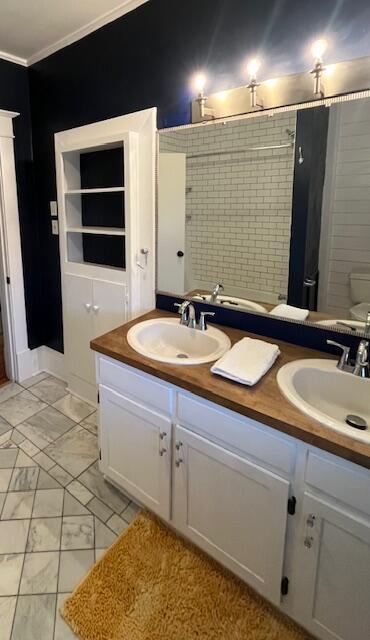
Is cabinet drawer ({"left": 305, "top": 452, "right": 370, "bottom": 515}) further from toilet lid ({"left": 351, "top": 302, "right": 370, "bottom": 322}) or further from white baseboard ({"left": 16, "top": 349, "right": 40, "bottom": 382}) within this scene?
white baseboard ({"left": 16, "top": 349, "right": 40, "bottom": 382})

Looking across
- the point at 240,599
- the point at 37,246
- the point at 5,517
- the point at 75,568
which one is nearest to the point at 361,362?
the point at 240,599

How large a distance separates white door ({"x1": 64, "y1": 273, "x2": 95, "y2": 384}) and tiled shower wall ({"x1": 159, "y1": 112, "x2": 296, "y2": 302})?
888 millimetres

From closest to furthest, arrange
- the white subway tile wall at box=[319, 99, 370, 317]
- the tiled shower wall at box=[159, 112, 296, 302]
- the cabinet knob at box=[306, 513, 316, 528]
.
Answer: the cabinet knob at box=[306, 513, 316, 528] < the white subway tile wall at box=[319, 99, 370, 317] < the tiled shower wall at box=[159, 112, 296, 302]

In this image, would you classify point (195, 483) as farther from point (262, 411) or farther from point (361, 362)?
point (361, 362)

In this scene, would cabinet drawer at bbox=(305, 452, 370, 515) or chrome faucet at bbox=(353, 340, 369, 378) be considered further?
chrome faucet at bbox=(353, 340, 369, 378)

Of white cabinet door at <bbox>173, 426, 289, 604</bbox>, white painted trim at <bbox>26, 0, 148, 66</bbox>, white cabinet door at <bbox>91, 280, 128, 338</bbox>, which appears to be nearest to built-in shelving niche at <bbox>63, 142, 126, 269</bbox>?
white cabinet door at <bbox>91, 280, 128, 338</bbox>

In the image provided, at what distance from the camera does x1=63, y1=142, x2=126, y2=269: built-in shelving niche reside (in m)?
2.25

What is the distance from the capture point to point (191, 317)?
1777 mm

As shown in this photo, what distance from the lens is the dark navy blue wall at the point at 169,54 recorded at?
134 cm

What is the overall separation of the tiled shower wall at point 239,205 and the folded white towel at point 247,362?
0.98 ft

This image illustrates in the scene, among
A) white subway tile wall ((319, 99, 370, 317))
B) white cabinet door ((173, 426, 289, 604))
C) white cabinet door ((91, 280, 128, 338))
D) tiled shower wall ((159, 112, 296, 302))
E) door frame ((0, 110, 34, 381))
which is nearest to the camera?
white cabinet door ((173, 426, 289, 604))

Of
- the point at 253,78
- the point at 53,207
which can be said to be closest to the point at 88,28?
the point at 53,207

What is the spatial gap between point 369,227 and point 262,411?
0.83 metres

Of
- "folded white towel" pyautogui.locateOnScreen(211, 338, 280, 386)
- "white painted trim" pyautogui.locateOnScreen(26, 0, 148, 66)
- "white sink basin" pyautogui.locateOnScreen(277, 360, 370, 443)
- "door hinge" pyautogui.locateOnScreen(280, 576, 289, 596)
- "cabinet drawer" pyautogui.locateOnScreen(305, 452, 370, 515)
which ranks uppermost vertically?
"white painted trim" pyautogui.locateOnScreen(26, 0, 148, 66)
